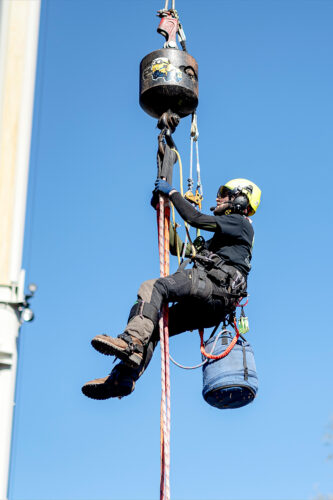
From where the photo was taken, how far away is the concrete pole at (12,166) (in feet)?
18.5

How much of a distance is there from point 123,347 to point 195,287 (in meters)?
1.07

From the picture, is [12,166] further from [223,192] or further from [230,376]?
[223,192]

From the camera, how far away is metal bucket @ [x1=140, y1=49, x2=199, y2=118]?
9.47m

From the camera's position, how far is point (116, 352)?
27.1ft

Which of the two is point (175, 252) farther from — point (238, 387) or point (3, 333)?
point (3, 333)

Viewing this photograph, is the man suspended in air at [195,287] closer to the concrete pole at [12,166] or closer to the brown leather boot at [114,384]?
the brown leather boot at [114,384]

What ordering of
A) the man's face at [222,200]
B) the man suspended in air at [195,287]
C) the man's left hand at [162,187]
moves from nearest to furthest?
1. the man suspended in air at [195,287]
2. the man's left hand at [162,187]
3. the man's face at [222,200]

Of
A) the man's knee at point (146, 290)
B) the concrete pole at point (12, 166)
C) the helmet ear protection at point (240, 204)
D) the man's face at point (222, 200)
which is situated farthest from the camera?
the man's face at point (222, 200)

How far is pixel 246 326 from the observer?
9586 mm

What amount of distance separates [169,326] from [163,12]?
3.07 meters

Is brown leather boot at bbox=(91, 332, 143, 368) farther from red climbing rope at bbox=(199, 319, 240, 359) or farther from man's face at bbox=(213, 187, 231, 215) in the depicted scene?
man's face at bbox=(213, 187, 231, 215)

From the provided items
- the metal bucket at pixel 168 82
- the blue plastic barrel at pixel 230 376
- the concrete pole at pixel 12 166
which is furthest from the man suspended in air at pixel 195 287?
the concrete pole at pixel 12 166

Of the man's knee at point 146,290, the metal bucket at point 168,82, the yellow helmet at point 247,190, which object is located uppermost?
the metal bucket at point 168,82

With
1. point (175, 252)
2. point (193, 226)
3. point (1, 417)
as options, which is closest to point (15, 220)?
point (1, 417)
